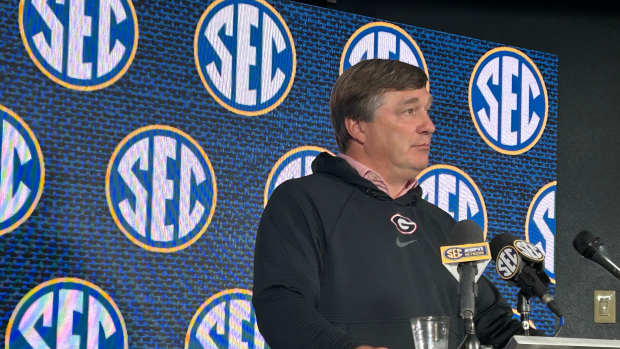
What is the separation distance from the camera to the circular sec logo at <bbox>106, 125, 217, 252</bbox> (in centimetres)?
265

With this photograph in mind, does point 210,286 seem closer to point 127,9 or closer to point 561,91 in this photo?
point 127,9

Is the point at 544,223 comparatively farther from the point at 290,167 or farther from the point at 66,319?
the point at 66,319

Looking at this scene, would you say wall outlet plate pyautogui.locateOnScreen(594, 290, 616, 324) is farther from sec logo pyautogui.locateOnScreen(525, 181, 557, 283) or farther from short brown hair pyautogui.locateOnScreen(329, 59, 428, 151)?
short brown hair pyautogui.locateOnScreen(329, 59, 428, 151)

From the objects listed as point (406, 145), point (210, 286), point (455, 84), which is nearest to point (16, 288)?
point (210, 286)

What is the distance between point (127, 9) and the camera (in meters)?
2.72

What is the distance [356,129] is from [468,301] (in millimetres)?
767

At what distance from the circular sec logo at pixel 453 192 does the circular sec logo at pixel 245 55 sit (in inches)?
27.1

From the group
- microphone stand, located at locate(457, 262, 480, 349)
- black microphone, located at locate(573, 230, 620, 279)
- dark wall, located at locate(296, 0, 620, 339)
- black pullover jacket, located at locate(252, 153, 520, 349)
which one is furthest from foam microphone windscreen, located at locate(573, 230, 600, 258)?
dark wall, located at locate(296, 0, 620, 339)

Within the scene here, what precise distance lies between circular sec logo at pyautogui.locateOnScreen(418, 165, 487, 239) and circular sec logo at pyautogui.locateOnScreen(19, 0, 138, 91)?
1235 mm

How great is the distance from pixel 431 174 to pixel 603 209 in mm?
986

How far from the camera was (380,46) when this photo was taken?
3.17 m

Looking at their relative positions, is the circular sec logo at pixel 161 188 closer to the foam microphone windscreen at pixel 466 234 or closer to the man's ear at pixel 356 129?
the man's ear at pixel 356 129

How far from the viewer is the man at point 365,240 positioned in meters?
1.65

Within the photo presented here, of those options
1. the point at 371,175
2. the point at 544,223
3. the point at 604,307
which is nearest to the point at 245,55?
the point at 371,175
